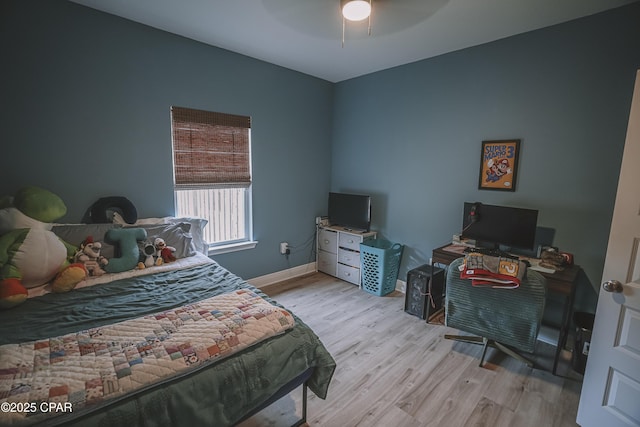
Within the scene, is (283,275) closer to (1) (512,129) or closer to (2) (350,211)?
(2) (350,211)

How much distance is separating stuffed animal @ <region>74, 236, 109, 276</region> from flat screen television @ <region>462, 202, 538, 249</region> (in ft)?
10.0

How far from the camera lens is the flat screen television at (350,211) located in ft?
12.0

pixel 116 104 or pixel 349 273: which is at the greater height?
pixel 116 104

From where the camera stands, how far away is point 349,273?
3.80 metres

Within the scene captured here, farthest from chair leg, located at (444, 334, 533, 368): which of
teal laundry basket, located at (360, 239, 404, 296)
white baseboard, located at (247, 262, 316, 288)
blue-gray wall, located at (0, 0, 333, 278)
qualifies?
blue-gray wall, located at (0, 0, 333, 278)

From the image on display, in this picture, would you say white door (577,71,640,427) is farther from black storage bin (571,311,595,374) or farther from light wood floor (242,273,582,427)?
black storage bin (571,311,595,374)

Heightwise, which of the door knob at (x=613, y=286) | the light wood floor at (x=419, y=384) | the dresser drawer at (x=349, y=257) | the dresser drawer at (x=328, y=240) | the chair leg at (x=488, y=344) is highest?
the door knob at (x=613, y=286)

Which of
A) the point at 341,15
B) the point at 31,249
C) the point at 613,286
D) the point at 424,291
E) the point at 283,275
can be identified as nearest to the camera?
the point at 613,286

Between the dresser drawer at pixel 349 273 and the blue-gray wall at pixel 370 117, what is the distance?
576 millimetres

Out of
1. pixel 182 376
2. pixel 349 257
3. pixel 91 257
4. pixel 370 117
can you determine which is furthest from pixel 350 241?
pixel 182 376

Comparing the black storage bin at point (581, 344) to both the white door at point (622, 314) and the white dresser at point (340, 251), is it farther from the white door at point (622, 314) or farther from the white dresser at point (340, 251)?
the white dresser at point (340, 251)

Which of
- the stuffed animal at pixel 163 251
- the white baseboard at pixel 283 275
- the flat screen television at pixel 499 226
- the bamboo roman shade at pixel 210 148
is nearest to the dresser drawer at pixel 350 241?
the white baseboard at pixel 283 275

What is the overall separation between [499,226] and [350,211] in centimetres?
171

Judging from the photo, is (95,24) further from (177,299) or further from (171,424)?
(171,424)
